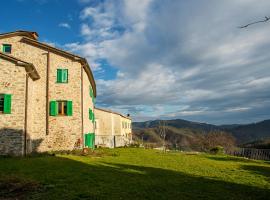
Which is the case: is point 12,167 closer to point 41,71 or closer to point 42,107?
point 42,107

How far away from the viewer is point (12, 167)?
12992 mm

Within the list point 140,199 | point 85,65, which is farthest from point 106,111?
point 140,199

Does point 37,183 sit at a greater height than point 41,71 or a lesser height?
lesser

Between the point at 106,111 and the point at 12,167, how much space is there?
1054 inches

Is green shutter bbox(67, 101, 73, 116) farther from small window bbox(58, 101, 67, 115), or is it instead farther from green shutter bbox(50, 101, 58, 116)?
green shutter bbox(50, 101, 58, 116)

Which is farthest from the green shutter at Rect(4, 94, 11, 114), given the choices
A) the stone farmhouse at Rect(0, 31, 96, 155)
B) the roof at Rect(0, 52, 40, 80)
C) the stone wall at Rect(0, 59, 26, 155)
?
the roof at Rect(0, 52, 40, 80)

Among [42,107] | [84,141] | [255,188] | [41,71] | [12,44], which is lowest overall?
[255,188]

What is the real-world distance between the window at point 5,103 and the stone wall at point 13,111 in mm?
210

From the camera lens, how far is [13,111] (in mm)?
17938

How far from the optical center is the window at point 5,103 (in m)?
17.7

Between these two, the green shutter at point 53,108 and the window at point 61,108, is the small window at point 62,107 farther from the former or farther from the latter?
the green shutter at point 53,108

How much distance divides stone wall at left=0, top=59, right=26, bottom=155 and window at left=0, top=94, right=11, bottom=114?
0.69ft

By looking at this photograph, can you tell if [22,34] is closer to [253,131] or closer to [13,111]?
[13,111]

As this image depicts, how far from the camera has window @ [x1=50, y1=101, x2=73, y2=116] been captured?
21.4m
